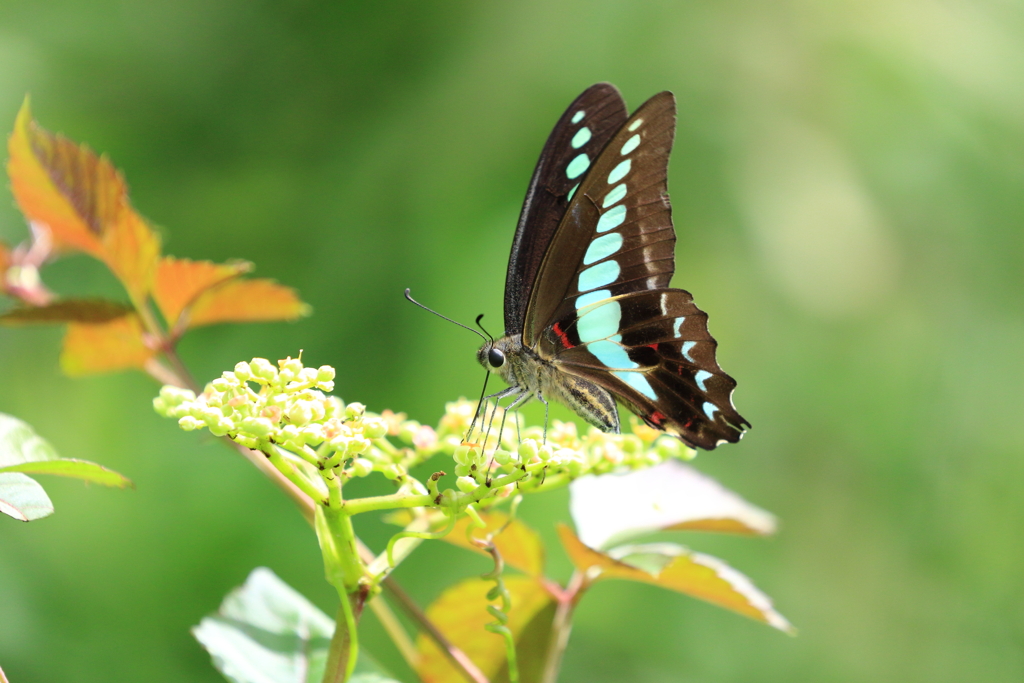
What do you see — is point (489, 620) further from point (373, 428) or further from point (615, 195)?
point (615, 195)

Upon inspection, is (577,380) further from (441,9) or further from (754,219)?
(441,9)

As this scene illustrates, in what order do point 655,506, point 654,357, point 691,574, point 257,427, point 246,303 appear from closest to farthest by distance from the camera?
point 257,427 → point 691,574 → point 655,506 → point 246,303 → point 654,357

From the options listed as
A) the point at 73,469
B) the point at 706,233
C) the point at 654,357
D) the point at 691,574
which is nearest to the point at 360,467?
the point at 73,469

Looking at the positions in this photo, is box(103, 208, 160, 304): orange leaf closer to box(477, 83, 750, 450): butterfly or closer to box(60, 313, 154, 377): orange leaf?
box(60, 313, 154, 377): orange leaf

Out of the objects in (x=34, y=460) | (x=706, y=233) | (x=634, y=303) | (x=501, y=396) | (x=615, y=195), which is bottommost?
(x=34, y=460)

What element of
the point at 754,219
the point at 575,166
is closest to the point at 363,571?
the point at 575,166
